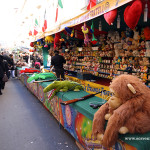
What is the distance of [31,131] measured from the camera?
2.95 metres

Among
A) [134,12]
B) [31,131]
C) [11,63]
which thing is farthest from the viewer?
[11,63]

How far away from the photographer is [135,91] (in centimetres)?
123

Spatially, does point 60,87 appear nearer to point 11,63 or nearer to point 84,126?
point 84,126

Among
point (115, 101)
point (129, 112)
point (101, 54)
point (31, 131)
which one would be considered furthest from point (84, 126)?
point (101, 54)

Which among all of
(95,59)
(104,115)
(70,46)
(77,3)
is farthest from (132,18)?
(70,46)

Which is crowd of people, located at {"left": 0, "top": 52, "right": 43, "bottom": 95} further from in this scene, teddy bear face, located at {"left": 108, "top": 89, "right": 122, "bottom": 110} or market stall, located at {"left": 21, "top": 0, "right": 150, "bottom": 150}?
teddy bear face, located at {"left": 108, "top": 89, "right": 122, "bottom": 110}

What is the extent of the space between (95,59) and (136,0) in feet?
13.1

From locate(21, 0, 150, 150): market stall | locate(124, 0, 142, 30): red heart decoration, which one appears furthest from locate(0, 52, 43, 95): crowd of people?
locate(124, 0, 142, 30): red heart decoration

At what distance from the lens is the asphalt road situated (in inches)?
96.8

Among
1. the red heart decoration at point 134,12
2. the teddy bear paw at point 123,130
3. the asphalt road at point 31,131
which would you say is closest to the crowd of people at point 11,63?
the asphalt road at point 31,131

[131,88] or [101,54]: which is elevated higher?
[101,54]

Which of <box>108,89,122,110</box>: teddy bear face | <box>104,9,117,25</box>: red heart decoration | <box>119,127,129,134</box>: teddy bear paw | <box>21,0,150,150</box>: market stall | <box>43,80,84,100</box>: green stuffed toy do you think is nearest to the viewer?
<box>119,127,129,134</box>: teddy bear paw

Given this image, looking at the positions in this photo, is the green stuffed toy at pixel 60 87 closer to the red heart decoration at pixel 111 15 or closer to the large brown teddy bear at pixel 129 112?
the red heart decoration at pixel 111 15

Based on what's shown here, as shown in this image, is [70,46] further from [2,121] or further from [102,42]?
[2,121]
